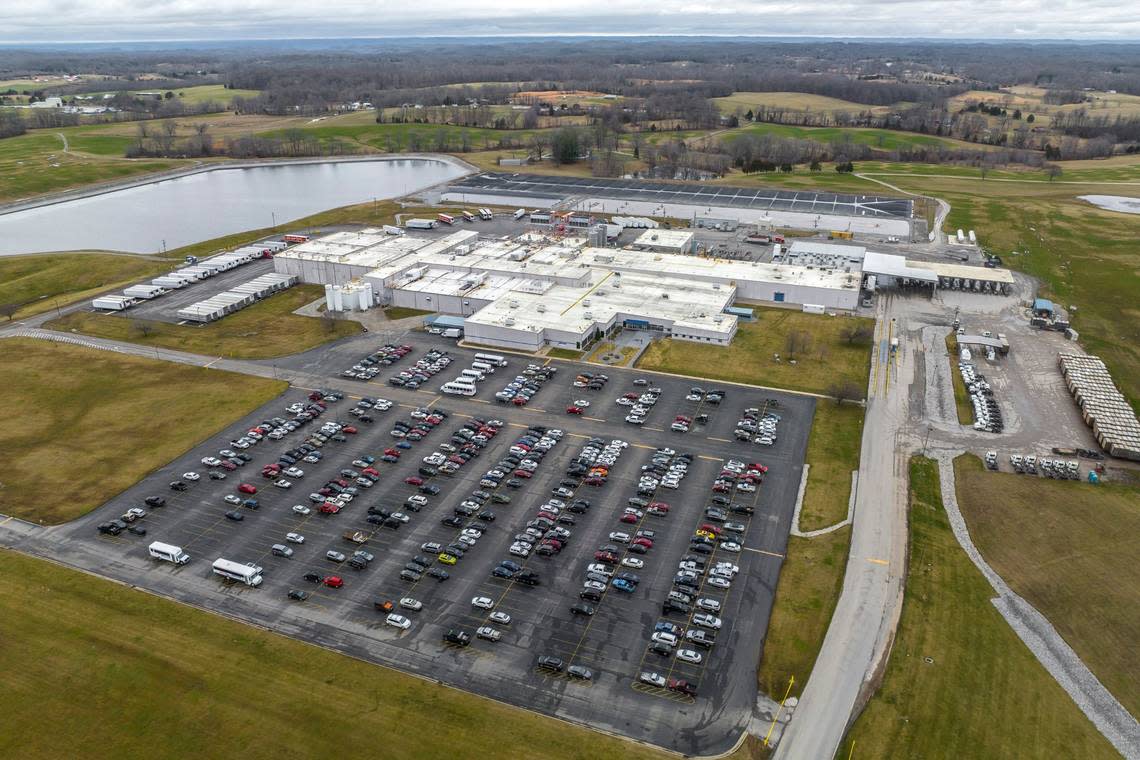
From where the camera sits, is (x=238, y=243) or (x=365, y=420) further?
(x=238, y=243)

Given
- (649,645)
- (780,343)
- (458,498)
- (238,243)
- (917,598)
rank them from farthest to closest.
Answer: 1. (238,243)
2. (780,343)
3. (458,498)
4. (917,598)
5. (649,645)

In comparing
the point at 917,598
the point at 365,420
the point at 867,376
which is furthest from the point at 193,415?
the point at 867,376

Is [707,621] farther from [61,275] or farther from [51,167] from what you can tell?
[51,167]

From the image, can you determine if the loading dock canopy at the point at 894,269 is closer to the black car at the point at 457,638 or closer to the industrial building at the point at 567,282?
the industrial building at the point at 567,282

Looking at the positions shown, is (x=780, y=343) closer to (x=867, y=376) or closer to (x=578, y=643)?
(x=867, y=376)

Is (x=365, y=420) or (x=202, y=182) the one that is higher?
(x=202, y=182)

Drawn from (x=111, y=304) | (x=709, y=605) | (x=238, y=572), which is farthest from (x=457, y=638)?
(x=111, y=304)
